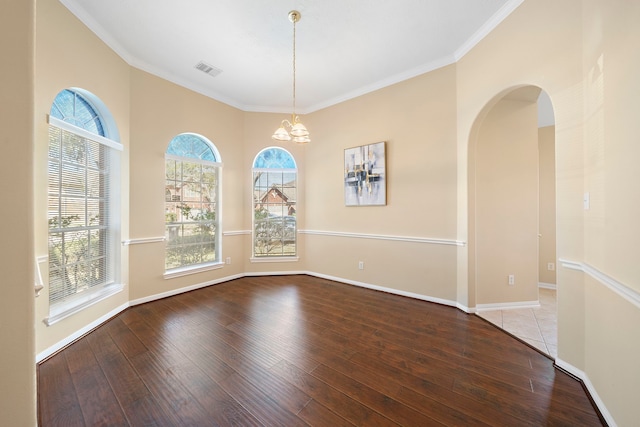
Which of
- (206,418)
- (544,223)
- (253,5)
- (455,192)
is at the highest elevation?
(253,5)

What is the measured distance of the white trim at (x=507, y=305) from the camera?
9.95ft

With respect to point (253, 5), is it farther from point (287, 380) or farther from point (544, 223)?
point (544, 223)

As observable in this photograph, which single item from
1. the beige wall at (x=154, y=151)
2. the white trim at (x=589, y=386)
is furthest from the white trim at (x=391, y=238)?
the beige wall at (x=154, y=151)

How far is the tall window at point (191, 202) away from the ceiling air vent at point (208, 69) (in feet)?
3.28

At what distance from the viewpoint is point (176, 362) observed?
6.61ft

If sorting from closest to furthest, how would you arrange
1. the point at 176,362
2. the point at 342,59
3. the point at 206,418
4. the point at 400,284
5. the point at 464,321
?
the point at 206,418, the point at 176,362, the point at 464,321, the point at 342,59, the point at 400,284

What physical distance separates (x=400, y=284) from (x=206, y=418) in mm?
2874

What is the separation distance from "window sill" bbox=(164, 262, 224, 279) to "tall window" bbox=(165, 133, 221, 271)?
78 mm

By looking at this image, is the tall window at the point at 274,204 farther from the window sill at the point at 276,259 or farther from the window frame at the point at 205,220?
the window frame at the point at 205,220

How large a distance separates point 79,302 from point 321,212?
3.41m

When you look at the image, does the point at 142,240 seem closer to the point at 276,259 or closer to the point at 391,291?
the point at 276,259

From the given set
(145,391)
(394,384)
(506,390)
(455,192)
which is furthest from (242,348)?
(455,192)

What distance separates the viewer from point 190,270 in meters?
3.85

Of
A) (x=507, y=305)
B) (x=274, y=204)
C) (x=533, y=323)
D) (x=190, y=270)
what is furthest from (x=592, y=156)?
(x=190, y=270)
